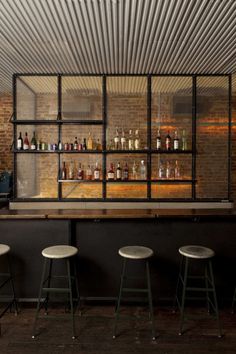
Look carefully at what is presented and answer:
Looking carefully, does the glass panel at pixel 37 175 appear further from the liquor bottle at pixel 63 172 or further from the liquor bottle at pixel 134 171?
the liquor bottle at pixel 134 171

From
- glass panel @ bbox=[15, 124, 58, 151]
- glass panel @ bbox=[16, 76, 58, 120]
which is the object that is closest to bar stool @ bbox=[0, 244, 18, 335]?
glass panel @ bbox=[15, 124, 58, 151]

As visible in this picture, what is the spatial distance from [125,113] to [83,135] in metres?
0.72

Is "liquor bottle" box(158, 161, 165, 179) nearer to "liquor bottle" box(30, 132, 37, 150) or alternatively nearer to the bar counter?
the bar counter

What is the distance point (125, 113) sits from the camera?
427 centimetres

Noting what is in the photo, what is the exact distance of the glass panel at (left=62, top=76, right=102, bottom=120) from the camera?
165 inches

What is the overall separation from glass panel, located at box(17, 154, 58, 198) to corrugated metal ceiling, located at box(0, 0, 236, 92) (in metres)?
1.28

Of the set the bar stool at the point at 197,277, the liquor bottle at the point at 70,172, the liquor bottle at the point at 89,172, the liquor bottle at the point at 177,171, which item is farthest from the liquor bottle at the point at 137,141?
the bar stool at the point at 197,277

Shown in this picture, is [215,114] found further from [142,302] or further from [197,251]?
[142,302]

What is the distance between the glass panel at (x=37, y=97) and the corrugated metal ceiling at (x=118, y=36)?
23cm

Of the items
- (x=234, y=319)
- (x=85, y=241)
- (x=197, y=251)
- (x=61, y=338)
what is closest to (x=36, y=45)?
(x=85, y=241)

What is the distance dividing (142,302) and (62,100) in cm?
297

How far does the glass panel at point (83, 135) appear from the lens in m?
4.27

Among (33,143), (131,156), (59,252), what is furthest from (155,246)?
(33,143)

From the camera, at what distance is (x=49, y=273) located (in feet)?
8.93
